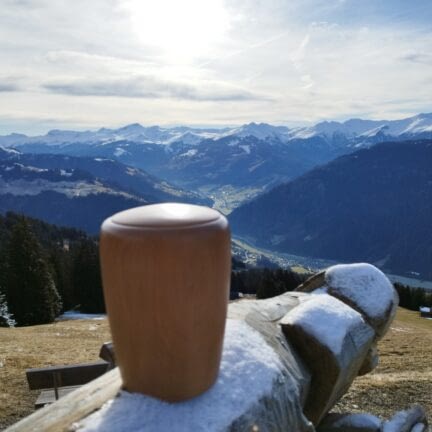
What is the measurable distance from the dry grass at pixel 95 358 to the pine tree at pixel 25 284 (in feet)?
48.3

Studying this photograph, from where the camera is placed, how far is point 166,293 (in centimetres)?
400

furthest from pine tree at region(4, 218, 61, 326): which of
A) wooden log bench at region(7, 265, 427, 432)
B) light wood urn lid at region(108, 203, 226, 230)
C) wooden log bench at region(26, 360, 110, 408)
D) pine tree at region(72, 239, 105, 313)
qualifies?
light wood urn lid at region(108, 203, 226, 230)

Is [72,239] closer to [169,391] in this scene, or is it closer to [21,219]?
[21,219]

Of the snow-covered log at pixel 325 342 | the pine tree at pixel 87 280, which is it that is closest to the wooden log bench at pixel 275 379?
the snow-covered log at pixel 325 342

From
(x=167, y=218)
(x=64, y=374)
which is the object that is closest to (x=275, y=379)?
(x=167, y=218)

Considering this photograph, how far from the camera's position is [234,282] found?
337 feet

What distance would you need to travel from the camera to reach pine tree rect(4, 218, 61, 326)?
4219cm

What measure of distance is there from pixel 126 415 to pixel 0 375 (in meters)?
11.9

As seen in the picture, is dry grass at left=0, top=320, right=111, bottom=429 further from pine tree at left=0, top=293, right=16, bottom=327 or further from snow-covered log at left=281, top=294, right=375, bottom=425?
pine tree at left=0, top=293, right=16, bottom=327

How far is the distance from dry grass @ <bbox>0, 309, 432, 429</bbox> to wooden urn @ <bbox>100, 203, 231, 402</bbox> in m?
7.85

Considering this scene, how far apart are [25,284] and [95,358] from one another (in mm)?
27213

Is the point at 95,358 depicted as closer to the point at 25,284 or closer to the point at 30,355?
the point at 30,355

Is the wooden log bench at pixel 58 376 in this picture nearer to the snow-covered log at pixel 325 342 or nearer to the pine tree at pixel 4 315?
the snow-covered log at pixel 325 342

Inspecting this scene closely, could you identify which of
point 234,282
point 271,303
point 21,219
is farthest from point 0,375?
point 234,282
